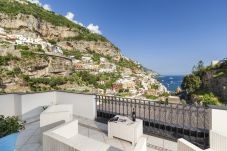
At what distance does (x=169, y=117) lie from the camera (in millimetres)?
6031

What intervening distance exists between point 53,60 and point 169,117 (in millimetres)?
50789

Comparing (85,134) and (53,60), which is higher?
(53,60)

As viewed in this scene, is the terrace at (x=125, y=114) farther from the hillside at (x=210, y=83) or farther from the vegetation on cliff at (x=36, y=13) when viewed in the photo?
the vegetation on cliff at (x=36, y=13)

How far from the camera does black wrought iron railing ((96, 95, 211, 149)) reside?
5.21 metres

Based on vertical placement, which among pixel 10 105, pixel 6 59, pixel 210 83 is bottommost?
pixel 210 83

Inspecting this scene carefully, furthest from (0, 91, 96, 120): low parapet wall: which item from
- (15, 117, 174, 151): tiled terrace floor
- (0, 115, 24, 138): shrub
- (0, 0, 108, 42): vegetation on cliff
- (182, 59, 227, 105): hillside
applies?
(0, 0, 108, 42): vegetation on cliff

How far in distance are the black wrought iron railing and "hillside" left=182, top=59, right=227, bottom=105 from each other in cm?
2789

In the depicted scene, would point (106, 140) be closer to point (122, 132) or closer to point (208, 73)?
point (122, 132)

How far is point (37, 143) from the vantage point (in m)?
4.92

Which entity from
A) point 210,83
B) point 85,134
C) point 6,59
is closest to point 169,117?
point 85,134

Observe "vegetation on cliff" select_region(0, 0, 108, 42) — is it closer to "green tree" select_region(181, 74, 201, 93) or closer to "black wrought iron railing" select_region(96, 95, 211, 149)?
"green tree" select_region(181, 74, 201, 93)

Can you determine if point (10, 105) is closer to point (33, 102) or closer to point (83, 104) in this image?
point (33, 102)

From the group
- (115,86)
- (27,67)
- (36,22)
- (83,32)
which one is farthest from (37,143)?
(83,32)

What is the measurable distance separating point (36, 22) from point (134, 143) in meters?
80.9
